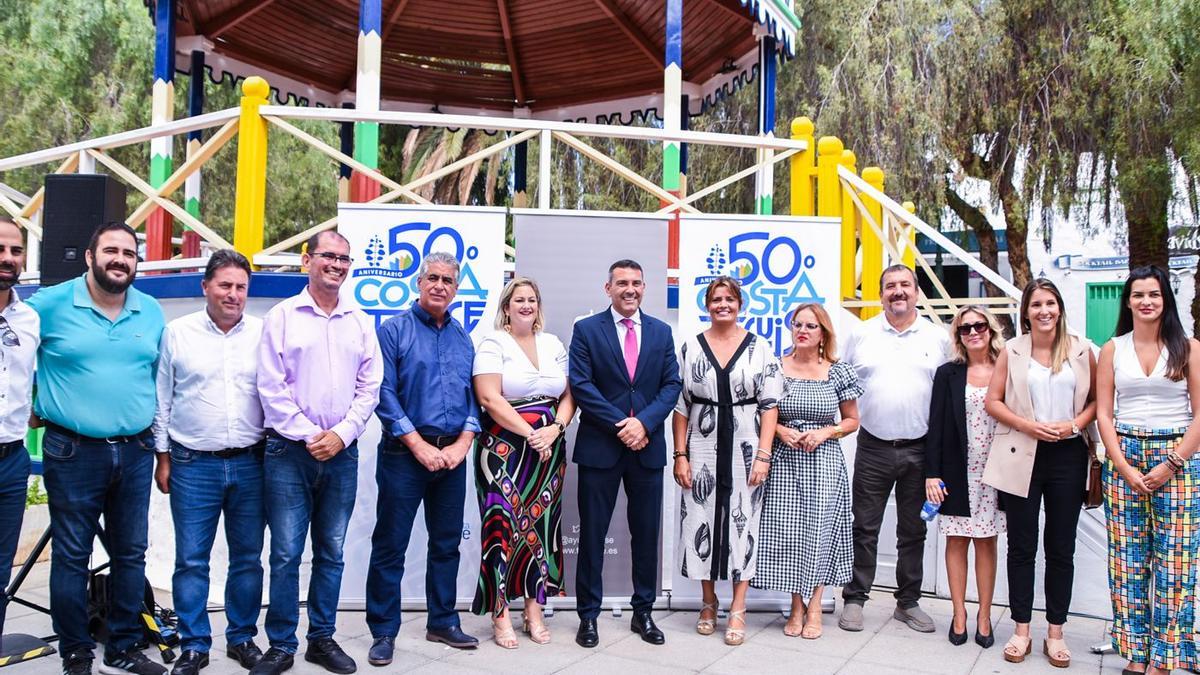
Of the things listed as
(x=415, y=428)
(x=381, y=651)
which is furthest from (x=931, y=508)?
(x=381, y=651)

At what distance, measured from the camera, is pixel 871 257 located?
22.1 ft

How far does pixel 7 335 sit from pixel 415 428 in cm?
160

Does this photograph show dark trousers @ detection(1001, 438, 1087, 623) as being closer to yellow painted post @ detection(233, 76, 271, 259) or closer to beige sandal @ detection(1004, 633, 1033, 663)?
beige sandal @ detection(1004, 633, 1033, 663)

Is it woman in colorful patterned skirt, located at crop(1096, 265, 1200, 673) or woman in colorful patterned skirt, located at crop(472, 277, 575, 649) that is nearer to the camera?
woman in colorful patterned skirt, located at crop(1096, 265, 1200, 673)

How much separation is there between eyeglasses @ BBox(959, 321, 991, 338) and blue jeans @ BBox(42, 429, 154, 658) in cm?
378

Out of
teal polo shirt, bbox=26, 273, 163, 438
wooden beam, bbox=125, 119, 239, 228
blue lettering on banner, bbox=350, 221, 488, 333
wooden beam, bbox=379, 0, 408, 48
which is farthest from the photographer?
wooden beam, bbox=379, 0, 408, 48

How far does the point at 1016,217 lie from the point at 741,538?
11.5 metres

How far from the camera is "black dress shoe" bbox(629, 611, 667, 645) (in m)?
4.39

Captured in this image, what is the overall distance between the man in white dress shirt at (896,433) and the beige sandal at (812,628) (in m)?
0.19

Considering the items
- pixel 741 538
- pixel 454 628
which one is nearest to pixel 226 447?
pixel 454 628

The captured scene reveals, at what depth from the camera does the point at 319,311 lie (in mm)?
3891

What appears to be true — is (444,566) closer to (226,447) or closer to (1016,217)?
(226,447)

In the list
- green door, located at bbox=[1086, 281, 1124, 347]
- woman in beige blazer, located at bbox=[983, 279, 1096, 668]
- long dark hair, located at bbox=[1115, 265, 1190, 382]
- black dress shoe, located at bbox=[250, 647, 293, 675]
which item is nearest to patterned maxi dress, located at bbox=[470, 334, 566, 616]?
black dress shoe, located at bbox=[250, 647, 293, 675]

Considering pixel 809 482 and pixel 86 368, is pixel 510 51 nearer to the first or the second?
pixel 809 482
